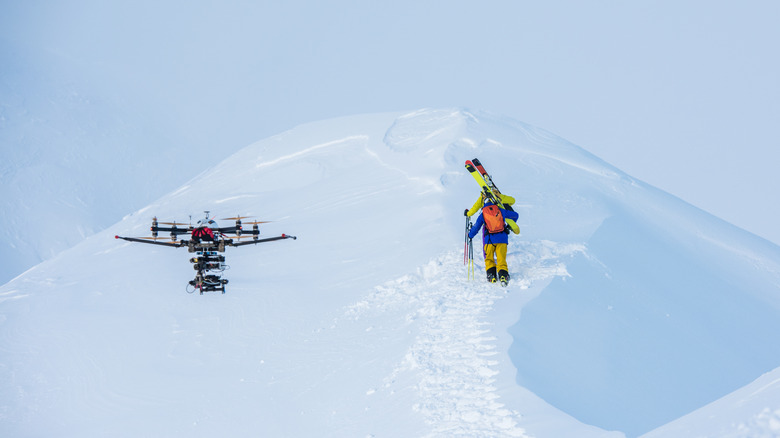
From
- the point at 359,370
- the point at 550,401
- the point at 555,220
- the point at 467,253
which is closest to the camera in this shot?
the point at 550,401

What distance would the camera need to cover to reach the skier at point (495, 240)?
1318 cm

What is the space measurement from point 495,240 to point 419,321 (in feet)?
7.84

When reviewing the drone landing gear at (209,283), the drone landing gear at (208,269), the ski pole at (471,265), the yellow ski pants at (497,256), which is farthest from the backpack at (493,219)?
the drone landing gear at (209,283)

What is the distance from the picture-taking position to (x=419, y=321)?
12.2 metres

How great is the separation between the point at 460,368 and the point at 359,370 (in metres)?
1.88

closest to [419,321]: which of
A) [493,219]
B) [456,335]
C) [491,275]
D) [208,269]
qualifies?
[456,335]

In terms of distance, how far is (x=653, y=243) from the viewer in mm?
16984

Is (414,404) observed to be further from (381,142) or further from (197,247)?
(381,142)

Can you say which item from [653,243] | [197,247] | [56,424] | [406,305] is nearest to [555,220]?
[653,243]

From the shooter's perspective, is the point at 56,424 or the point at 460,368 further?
the point at 56,424

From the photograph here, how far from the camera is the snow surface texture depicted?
10.1 m

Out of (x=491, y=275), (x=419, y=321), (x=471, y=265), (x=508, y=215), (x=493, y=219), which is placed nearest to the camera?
(x=419, y=321)

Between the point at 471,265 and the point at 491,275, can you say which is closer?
the point at 491,275

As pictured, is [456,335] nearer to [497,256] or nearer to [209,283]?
[497,256]
